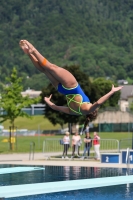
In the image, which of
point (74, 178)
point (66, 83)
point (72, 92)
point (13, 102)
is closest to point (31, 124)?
point (13, 102)

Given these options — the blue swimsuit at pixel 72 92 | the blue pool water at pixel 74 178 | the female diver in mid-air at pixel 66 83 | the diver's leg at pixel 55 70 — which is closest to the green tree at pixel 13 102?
the blue pool water at pixel 74 178

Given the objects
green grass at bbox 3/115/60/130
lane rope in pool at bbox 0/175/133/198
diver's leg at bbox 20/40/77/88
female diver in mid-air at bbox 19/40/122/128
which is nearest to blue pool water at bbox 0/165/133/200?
lane rope in pool at bbox 0/175/133/198

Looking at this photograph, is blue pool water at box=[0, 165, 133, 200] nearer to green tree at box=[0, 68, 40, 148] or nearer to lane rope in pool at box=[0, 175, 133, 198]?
lane rope in pool at box=[0, 175, 133, 198]

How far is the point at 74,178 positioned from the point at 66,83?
325 inches

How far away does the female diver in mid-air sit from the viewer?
1216cm

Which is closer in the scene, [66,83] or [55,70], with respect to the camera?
[55,70]

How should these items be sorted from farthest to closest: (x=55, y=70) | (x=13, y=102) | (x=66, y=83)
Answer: (x=13, y=102)
(x=66, y=83)
(x=55, y=70)

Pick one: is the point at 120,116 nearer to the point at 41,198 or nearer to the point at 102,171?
the point at 102,171

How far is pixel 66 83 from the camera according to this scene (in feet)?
40.3

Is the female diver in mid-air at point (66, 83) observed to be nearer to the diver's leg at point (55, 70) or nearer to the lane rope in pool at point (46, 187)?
the diver's leg at point (55, 70)

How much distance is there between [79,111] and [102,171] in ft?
33.3

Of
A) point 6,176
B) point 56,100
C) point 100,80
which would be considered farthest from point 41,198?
point 100,80

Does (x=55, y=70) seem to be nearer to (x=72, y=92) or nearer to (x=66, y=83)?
(x=66, y=83)

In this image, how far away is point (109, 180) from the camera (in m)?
15.4
